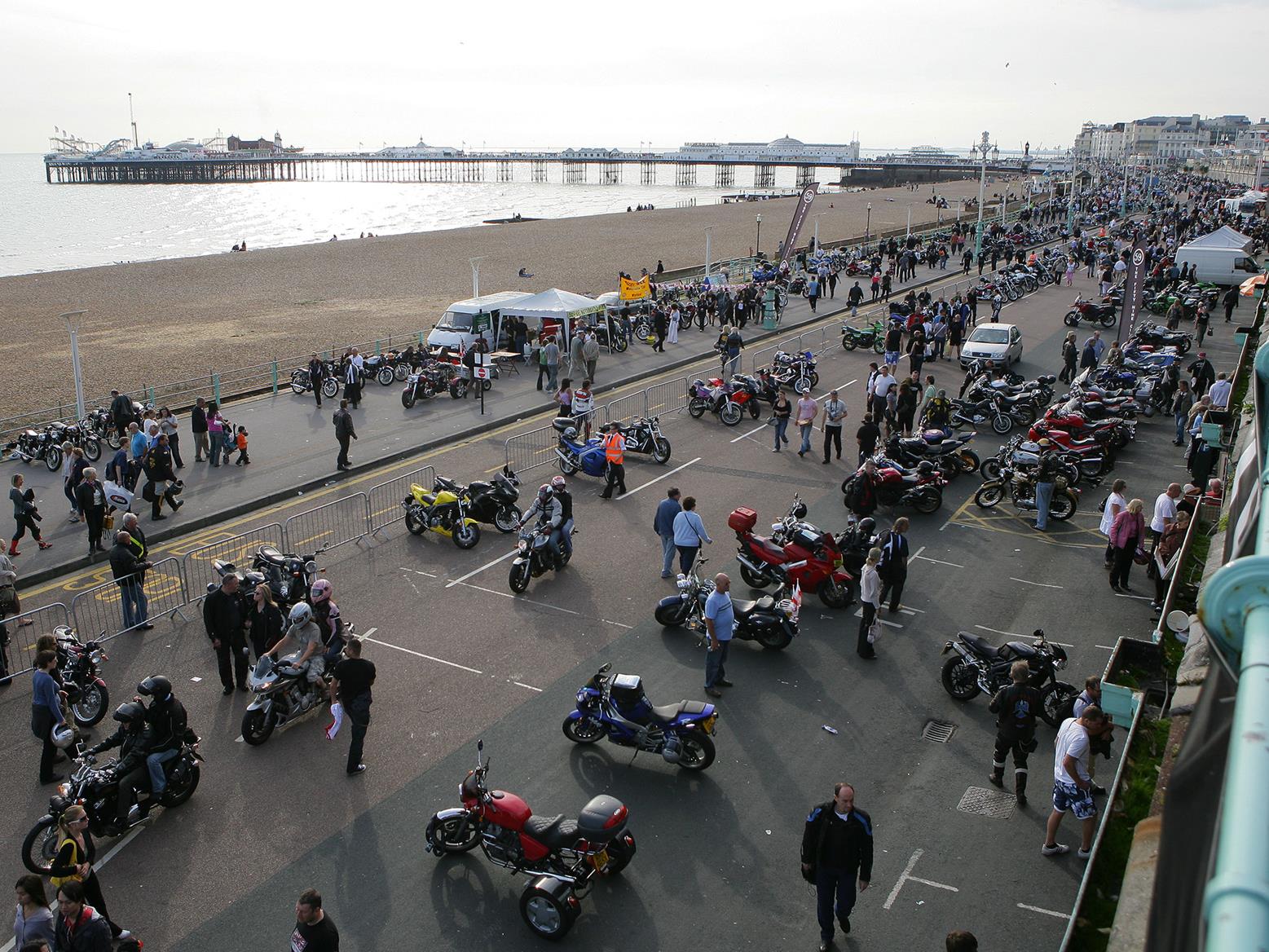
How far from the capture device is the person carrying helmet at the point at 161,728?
9.32 meters

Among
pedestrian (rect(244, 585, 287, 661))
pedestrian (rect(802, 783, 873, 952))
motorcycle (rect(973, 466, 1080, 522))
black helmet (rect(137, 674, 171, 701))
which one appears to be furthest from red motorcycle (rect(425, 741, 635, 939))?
motorcycle (rect(973, 466, 1080, 522))

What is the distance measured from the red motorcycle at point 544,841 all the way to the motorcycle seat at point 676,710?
5.23ft

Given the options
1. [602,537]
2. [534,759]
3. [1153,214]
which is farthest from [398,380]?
[1153,214]

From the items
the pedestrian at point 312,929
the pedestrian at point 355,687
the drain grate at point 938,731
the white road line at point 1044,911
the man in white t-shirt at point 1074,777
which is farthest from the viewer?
the drain grate at point 938,731

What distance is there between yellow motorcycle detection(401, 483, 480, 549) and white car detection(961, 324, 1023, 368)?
59.4 ft

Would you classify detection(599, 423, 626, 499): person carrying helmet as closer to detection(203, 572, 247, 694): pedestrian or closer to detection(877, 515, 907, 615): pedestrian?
detection(877, 515, 907, 615): pedestrian

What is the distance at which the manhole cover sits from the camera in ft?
31.3

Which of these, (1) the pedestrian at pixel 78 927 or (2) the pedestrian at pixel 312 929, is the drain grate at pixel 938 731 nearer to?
(2) the pedestrian at pixel 312 929

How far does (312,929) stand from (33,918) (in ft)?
6.37

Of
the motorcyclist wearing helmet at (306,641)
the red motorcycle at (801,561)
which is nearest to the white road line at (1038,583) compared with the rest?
the red motorcycle at (801,561)

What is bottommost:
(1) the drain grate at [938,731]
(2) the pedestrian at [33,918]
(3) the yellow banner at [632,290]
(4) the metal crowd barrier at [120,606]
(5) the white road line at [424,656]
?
(1) the drain grate at [938,731]

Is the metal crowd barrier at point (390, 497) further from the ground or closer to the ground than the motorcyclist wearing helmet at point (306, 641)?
closer to the ground

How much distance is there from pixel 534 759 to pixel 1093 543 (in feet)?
35.7

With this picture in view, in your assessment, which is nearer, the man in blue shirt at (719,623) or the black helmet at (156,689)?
the black helmet at (156,689)
